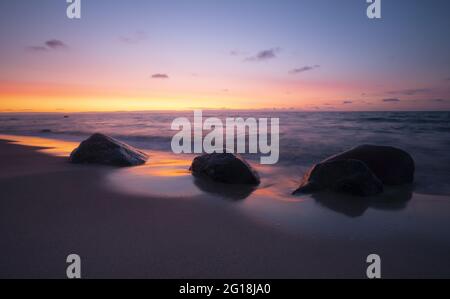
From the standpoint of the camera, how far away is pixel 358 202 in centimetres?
444

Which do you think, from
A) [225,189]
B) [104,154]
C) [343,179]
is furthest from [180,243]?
[104,154]

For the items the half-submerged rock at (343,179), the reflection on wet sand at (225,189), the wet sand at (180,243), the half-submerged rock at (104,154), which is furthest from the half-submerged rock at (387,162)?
the half-submerged rock at (104,154)

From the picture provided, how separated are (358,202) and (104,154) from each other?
619cm

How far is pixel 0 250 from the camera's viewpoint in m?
2.69

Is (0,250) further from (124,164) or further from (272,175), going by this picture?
(272,175)

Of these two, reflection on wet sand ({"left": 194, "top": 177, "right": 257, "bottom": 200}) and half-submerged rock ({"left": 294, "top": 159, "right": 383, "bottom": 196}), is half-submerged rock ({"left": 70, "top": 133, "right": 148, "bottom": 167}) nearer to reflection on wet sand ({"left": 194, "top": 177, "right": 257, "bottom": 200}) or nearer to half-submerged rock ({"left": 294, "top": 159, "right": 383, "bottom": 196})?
reflection on wet sand ({"left": 194, "top": 177, "right": 257, "bottom": 200})

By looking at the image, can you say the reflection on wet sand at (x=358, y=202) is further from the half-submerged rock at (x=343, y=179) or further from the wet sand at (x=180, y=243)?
the wet sand at (x=180, y=243)

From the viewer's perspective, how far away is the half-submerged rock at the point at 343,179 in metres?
4.80

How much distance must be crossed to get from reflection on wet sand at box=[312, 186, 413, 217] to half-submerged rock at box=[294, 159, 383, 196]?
6.0 inches

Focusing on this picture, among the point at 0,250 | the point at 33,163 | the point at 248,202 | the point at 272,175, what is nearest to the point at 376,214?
the point at 248,202

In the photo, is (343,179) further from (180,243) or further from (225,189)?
(180,243)
